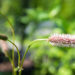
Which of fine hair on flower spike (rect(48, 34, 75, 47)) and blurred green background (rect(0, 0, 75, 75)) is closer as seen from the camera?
fine hair on flower spike (rect(48, 34, 75, 47))

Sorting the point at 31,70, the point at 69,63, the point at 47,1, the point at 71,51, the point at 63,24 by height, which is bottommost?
the point at 31,70

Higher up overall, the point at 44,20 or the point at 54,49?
the point at 44,20

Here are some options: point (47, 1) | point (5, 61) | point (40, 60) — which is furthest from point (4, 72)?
point (47, 1)

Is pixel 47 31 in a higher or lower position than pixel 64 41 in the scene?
higher

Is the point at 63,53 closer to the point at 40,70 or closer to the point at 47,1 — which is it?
the point at 40,70

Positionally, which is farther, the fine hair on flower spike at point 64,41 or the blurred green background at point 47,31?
the blurred green background at point 47,31

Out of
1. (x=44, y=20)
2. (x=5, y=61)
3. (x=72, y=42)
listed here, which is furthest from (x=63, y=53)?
(x=72, y=42)

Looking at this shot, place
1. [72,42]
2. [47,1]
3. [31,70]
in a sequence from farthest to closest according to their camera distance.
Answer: [47,1]
[31,70]
[72,42]

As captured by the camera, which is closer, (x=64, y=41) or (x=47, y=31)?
(x=64, y=41)

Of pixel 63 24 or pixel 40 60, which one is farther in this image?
pixel 40 60

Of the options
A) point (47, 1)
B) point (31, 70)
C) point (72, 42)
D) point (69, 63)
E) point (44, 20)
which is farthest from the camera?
point (47, 1)
